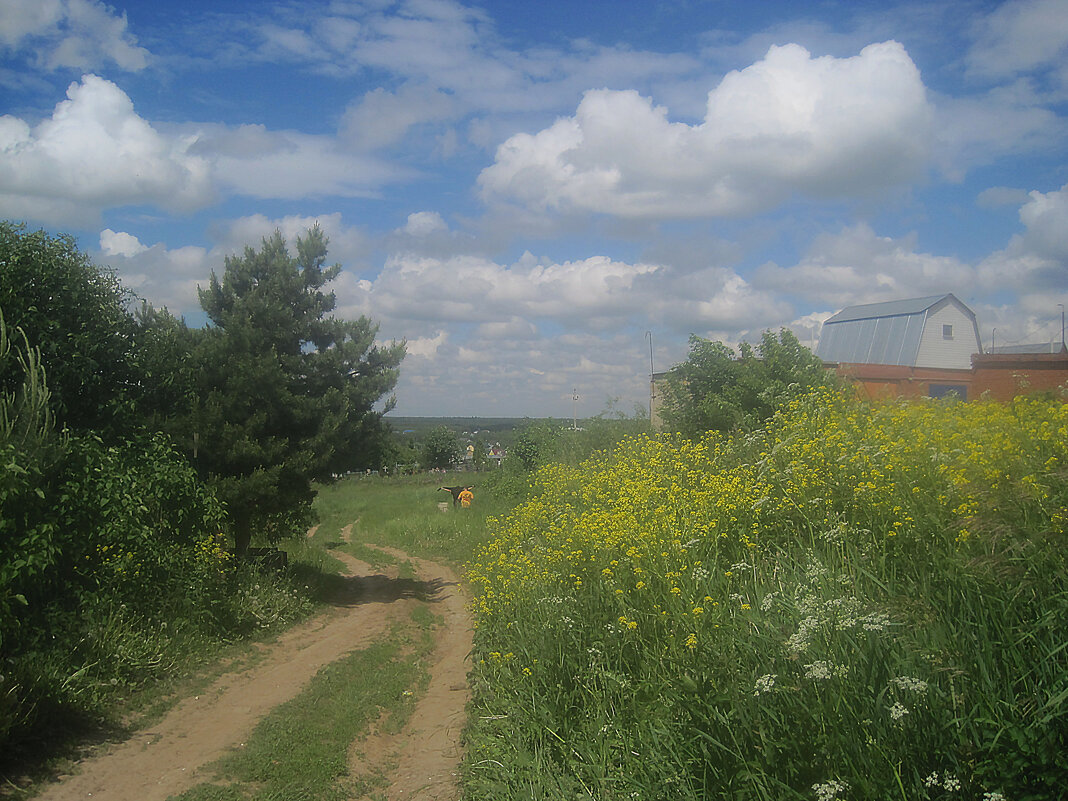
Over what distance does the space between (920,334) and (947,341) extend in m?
0.86

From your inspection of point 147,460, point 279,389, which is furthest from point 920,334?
point 147,460

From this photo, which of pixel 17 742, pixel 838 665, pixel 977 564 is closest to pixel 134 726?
pixel 17 742

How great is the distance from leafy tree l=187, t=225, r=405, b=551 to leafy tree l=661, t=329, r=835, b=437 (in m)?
6.18

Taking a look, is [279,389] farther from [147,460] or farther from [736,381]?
[736,381]

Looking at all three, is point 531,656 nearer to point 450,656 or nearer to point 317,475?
point 450,656

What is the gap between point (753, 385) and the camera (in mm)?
13672

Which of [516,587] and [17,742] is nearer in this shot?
[17,742]

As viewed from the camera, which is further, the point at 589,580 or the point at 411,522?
the point at 411,522

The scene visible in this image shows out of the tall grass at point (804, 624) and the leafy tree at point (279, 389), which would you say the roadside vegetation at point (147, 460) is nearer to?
the leafy tree at point (279, 389)

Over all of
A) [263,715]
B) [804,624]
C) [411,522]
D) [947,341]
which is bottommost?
[411,522]

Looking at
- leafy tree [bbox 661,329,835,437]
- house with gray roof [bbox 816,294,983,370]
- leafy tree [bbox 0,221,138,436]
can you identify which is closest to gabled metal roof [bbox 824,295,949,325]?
house with gray roof [bbox 816,294,983,370]

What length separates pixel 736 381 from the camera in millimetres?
14781

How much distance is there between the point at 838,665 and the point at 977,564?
1083mm

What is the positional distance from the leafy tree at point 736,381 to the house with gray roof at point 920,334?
832cm
